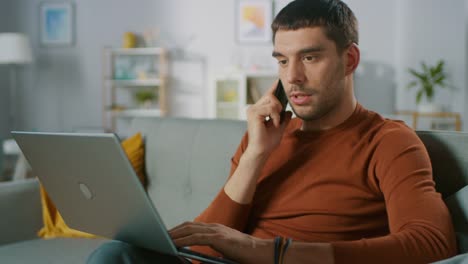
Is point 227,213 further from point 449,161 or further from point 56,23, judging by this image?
point 56,23

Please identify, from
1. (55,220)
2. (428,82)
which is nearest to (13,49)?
(55,220)

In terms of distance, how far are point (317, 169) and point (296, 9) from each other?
0.36 m

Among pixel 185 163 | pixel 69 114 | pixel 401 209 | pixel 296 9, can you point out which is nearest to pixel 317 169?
pixel 401 209

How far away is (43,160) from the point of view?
1.11 m

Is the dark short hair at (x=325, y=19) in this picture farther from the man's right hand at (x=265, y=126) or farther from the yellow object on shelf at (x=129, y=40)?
the yellow object on shelf at (x=129, y=40)

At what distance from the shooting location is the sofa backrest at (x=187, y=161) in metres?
1.79

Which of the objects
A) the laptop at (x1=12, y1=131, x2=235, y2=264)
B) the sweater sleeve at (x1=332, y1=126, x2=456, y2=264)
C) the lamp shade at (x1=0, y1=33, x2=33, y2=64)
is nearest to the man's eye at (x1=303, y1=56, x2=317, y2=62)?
the sweater sleeve at (x1=332, y1=126, x2=456, y2=264)

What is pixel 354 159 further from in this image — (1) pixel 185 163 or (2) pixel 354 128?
(1) pixel 185 163

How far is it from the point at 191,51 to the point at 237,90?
0.75 m

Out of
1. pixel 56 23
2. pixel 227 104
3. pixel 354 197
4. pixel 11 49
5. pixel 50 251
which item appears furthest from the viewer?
pixel 56 23

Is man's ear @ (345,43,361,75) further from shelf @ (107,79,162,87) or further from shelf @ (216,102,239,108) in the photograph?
shelf @ (107,79,162,87)

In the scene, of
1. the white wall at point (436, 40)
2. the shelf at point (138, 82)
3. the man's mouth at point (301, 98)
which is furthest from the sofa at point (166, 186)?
the white wall at point (436, 40)

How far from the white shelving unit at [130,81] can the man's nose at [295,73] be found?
4644mm

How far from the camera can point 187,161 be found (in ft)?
6.13
